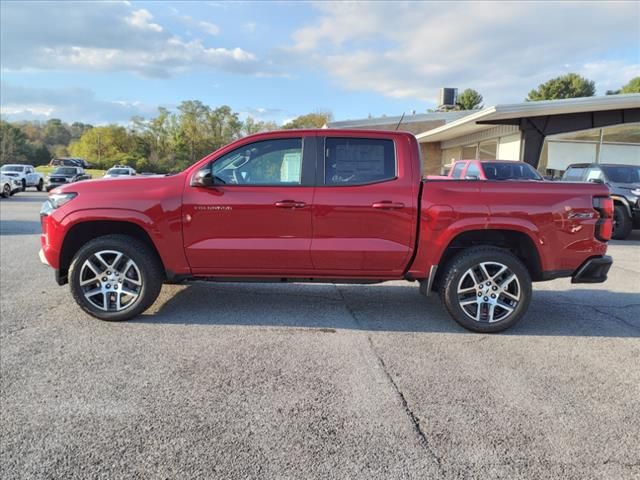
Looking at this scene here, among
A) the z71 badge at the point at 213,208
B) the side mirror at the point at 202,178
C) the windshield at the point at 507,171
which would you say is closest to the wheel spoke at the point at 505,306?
the z71 badge at the point at 213,208

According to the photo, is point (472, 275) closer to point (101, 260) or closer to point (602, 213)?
point (602, 213)

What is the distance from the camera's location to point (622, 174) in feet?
37.1

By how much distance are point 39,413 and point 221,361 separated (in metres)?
1.27

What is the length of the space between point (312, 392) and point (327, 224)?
1.70 m

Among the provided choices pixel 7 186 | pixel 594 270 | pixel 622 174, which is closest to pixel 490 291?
pixel 594 270

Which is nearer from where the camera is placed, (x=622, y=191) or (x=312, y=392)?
(x=312, y=392)

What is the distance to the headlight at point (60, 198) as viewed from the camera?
4.37 metres

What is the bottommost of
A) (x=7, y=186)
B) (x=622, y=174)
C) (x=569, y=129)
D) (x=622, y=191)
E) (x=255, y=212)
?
(x=7, y=186)

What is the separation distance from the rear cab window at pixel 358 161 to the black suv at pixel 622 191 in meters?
8.19

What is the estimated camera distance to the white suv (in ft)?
87.1

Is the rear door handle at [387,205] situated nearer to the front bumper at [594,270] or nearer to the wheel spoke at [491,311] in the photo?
the wheel spoke at [491,311]

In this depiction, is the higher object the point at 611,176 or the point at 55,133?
the point at 55,133

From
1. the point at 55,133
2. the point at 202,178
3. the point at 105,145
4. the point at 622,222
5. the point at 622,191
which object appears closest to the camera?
the point at 202,178

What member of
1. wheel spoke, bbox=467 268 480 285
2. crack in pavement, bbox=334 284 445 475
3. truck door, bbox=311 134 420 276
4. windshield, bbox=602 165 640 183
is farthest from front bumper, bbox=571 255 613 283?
windshield, bbox=602 165 640 183
